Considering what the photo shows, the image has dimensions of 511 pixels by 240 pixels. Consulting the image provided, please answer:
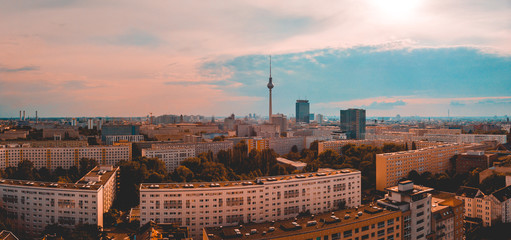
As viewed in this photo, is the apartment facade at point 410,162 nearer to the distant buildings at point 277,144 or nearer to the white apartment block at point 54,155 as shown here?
the distant buildings at point 277,144

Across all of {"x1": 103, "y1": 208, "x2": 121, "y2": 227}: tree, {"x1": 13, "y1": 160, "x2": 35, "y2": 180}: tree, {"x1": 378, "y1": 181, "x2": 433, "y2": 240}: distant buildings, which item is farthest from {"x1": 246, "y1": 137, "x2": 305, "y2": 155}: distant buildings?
{"x1": 378, "y1": 181, "x2": 433, "y2": 240}: distant buildings

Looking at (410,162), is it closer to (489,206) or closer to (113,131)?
(489,206)

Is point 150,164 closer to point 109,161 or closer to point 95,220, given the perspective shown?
point 109,161

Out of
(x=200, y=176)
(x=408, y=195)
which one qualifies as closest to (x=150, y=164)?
(x=200, y=176)

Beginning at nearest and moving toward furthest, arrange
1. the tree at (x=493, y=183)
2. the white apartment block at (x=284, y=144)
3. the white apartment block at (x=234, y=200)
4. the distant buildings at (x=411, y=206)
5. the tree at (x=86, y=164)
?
the distant buildings at (x=411, y=206) < the white apartment block at (x=234, y=200) < the tree at (x=493, y=183) < the tree at (x=86, y=164) < the white apartment block at (x=284, y=144)

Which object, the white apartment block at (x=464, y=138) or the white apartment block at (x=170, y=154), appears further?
the white apartment block at (x=464, y=138)

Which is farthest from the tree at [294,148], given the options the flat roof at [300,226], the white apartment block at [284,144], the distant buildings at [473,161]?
the flat roof at [300,226]

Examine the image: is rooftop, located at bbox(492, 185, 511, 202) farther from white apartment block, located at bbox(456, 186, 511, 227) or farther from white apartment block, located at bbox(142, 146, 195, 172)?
white apartment block, located at bbox(142, 146, 195, 172)

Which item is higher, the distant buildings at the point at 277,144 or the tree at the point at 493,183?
the distant buildings at the point at 277,144
